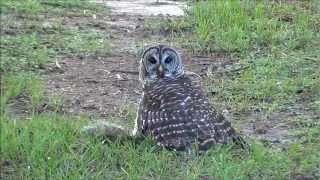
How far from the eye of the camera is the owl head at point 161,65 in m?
6.98

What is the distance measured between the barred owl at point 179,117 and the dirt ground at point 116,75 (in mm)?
753

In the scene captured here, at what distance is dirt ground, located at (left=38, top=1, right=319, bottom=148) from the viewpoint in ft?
23.9

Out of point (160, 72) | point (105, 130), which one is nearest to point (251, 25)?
point (160, 72)

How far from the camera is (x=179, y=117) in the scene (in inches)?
235

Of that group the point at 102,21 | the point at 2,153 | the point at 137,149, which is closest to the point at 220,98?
the point at 137,149

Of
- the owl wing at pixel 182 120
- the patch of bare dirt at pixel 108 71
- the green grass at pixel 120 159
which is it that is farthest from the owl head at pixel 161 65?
the green grass at pixel 120 159

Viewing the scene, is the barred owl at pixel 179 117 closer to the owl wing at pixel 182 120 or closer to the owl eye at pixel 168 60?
the owl wing at pixel 182 120

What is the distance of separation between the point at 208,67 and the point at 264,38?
115cm

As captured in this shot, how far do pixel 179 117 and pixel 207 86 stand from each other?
2.57 m

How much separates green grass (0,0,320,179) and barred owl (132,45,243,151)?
10 cm

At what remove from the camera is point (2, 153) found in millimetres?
5816

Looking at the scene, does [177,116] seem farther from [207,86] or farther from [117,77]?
[117,77]

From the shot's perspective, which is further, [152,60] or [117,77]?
[117,77]

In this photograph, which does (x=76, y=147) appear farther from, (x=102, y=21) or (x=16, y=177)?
(x=102, y=21)
